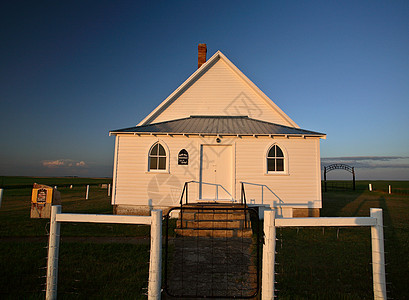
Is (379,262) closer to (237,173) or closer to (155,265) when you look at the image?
(155,265)

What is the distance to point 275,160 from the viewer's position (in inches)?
439

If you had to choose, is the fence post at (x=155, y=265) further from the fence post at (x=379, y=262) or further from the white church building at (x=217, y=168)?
the white church building at (x=217, y=168)

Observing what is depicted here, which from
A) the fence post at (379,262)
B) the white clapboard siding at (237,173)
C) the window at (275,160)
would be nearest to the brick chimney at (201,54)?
the white clapboard siding at (237,173)

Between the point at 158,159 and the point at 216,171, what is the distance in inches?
112

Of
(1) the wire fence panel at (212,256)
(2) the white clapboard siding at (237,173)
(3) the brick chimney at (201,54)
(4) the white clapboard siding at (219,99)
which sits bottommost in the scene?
(1) the wire fence panel at (212,256)

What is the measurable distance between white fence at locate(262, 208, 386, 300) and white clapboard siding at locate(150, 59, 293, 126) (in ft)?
35.9

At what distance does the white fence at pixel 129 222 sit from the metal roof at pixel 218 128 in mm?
7757

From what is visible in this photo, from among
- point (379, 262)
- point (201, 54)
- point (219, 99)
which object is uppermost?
point (201, 54)

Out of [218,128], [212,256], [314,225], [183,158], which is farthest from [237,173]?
[314,225]

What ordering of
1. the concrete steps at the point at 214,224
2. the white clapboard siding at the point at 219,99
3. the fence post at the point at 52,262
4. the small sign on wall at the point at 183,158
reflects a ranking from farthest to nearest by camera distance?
1. the white clapboard siding at the point at 219,99
2. the small sign on wall at the point at 183,158
3. the concrete steps at the point at 214,224
4. the fence post at the point at 52,262

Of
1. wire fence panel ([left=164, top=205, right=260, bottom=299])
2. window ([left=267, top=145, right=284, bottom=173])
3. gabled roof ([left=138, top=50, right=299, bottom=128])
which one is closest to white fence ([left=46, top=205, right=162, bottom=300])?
wire fence panel ([left=164, top=205, right=260, bottom=299])

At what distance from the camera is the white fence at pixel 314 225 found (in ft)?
10.1

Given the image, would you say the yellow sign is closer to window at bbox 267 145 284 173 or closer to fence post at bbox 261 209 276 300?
fence post at bbox 261 209 276 300

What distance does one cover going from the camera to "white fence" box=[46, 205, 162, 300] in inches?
126
